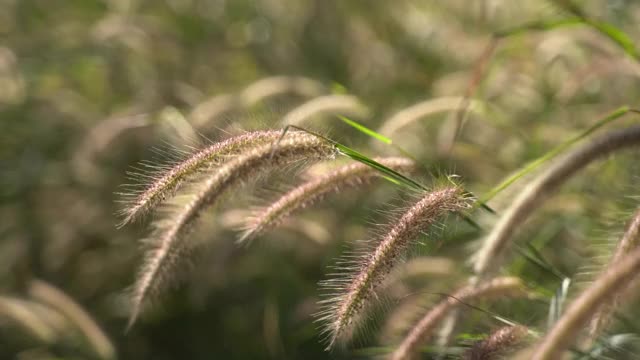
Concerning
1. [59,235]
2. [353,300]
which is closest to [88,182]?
[59,235]

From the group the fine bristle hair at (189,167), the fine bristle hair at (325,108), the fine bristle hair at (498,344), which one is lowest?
the fine bristle hair at (498,344)

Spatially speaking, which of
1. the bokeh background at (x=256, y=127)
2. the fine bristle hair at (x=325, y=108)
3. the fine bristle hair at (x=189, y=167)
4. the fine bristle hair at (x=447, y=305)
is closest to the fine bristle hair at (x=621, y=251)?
the fine bristle hair at (x=447, y=305)

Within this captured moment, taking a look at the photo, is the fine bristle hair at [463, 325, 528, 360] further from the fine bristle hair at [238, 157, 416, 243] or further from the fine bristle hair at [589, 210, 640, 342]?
the fine bristle hair at [238, 157, 416, 243]

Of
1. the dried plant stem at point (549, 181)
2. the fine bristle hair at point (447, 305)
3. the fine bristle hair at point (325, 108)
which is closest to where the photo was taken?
the dried plant stem at point (549, 181)

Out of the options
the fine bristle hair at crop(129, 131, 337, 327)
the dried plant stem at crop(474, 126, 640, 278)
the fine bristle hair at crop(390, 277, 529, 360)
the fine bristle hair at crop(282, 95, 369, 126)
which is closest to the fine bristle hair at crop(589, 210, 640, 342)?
the dried plant stem at crop(474, 126, 640, 278)

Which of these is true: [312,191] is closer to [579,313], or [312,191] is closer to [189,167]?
[189,167]

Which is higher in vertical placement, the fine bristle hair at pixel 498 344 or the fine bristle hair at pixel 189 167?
the fine bristle hair at pixel 189 167

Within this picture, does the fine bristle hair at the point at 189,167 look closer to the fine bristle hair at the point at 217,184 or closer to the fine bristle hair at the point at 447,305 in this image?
the fine bristle hair at the point at 217,184
